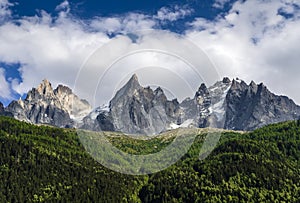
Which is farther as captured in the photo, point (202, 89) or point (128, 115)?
point (128, 115)

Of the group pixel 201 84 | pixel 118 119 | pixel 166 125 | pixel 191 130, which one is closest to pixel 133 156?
pixel 118 119

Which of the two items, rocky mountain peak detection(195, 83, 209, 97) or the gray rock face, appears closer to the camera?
rocky mountain peak detection(195, 83, 209, 97)

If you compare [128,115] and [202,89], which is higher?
[128,115]

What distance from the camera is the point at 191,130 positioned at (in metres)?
33.7

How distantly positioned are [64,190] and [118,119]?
174659 mm

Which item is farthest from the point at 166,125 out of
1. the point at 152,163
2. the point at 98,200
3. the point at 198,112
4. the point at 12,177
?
the point at 12,177

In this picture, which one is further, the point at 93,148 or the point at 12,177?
the point at 12,177

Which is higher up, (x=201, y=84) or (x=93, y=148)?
(x=201, y=84)

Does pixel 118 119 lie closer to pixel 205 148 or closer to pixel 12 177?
pixel 205 148

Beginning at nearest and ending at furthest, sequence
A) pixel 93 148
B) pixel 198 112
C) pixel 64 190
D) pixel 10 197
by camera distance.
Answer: pixel 198 112, pixel 93 148, pixel 10 197, pixel 64 190

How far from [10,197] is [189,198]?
8169cm

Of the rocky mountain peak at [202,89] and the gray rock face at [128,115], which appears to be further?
the gray rock face at [128,115]

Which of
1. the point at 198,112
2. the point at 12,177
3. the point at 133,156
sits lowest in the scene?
the point at 133,156

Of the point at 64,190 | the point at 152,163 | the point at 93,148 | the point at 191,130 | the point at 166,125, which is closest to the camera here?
the point at 93,148
